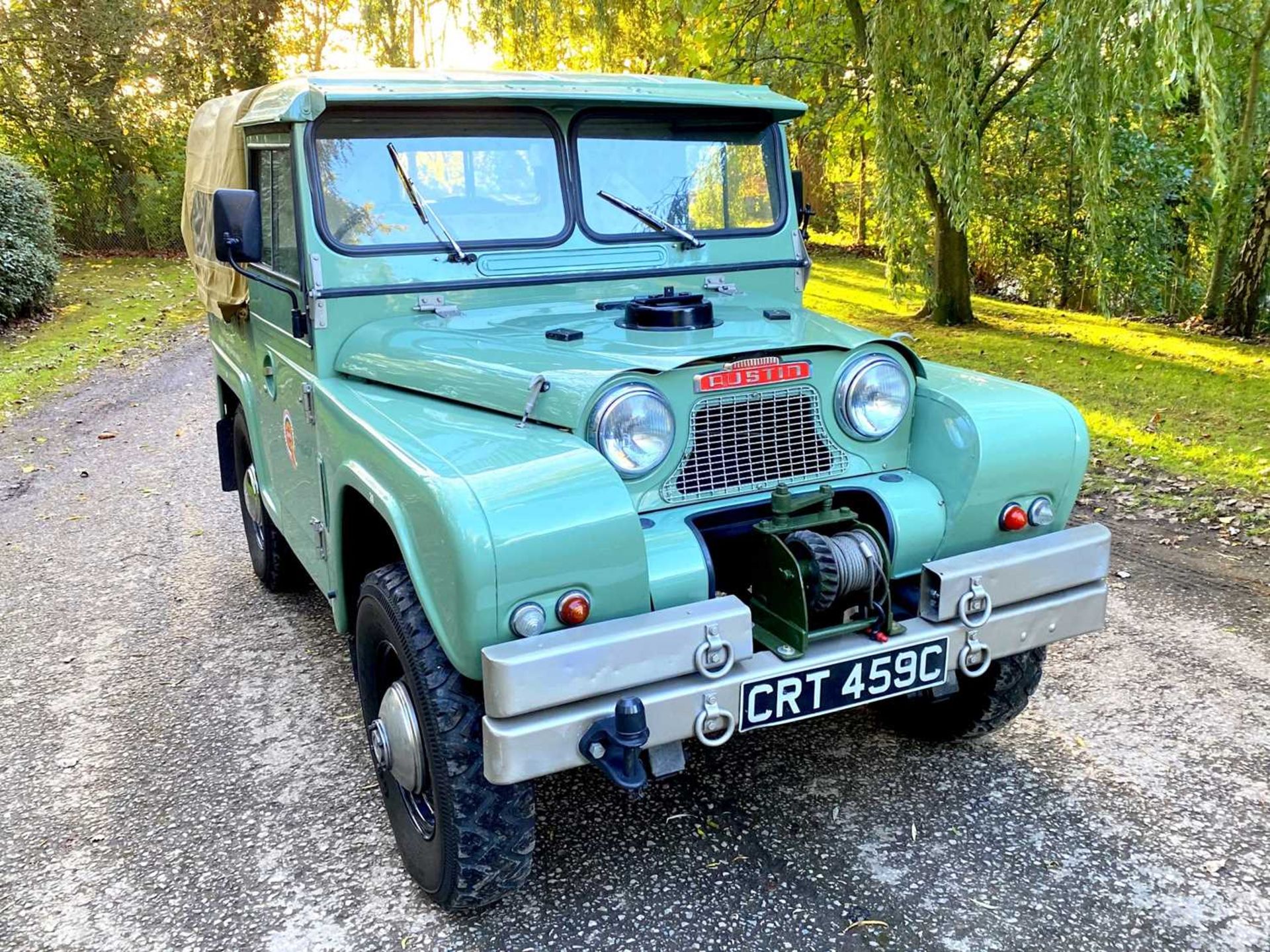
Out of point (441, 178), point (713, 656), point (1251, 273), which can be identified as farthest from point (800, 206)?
point (1251, 273)

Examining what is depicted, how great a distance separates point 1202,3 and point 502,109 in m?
3.59

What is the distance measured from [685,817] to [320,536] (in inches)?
62.8

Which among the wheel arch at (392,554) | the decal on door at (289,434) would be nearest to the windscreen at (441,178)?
the decal on door at (289,434)

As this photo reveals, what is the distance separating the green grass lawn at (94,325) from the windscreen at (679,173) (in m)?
7.59

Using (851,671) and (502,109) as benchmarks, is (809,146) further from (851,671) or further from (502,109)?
(851,671)

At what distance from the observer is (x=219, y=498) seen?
6.91m

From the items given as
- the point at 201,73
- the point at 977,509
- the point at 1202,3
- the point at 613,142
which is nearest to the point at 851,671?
the point at 977,509

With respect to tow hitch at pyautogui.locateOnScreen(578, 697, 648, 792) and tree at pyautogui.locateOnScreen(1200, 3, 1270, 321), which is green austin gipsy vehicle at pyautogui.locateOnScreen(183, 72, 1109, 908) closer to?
tow hitch at pyautogui.locateOnScreen(578, 697, 648, 792)

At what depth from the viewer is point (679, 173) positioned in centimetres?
404

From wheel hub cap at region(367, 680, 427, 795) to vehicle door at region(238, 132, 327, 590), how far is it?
0.92 metres

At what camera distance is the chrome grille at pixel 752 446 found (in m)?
2.97

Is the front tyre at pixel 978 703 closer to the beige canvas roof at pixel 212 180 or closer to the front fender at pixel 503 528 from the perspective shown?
the front fender at pixel 503 528

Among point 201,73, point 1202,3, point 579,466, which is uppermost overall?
point 201,73

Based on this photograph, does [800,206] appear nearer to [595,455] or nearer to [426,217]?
[426,217]
